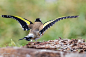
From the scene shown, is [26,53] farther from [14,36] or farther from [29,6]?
[29,6]

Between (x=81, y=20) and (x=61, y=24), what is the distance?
0.73 meters

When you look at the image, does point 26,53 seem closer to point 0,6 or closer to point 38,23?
point 38,23

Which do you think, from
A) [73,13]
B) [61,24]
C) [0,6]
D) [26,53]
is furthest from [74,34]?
[26,53]

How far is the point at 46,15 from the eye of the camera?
6.00 m

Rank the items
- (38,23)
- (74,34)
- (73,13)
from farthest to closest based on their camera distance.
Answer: (73,13) < (74,34) < (38,23)

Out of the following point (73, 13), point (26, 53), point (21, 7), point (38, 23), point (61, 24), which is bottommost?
point (26, 53)

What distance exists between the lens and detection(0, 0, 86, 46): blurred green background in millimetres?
5352

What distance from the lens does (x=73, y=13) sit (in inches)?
241

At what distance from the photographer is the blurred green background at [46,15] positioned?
17.6 feet

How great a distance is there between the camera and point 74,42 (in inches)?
101

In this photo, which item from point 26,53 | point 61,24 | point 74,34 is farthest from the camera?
point 61,24

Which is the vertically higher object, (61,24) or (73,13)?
(73,13)

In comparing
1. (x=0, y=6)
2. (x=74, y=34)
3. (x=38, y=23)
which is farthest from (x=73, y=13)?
(x=38, y=23)

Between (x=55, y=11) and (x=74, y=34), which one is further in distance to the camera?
(x=55, y=11)
